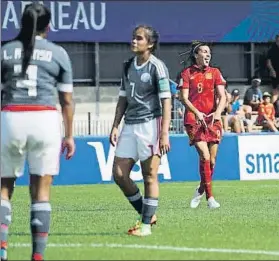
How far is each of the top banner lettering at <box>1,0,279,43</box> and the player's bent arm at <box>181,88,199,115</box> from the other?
1832cm

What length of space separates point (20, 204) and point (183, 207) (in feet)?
8.33

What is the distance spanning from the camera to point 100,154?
75.3 ft

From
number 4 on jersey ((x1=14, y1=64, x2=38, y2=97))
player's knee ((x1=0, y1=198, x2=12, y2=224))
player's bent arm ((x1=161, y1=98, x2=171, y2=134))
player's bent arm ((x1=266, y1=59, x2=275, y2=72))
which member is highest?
player's bent arm ((x1=266, y1=59, x2=275, y2=72))

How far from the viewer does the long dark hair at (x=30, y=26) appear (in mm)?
9672

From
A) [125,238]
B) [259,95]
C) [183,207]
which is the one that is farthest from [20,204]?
[259,95]

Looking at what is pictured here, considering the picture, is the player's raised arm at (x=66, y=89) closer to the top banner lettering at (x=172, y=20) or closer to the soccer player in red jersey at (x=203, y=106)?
the soccer player in red jersey at (x=203, y=106)

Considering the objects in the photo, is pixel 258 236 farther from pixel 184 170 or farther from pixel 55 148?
pixel 184 170

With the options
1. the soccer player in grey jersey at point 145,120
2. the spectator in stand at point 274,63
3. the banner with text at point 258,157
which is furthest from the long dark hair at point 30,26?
the spectator in stand at point 274,63

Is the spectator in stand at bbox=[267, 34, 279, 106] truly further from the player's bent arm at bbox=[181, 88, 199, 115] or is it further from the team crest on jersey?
the team crest on jersey

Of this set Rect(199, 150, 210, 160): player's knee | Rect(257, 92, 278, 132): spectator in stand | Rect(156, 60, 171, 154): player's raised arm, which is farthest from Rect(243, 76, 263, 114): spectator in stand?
Rect(156, 60, 171, 154): player's raised arm

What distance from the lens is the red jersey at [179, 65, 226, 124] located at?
15.9 meters

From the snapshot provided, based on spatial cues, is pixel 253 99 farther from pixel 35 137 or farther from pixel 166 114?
pixel 35 137

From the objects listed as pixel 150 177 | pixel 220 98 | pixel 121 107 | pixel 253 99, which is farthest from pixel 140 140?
pixel 253 99

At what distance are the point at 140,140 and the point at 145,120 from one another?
0.71 ft
